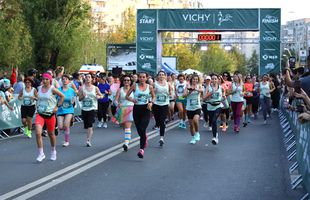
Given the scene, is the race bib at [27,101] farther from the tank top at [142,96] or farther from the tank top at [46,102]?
the tank top at [46,102]

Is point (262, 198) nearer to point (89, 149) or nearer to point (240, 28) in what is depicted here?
point (89, 149)

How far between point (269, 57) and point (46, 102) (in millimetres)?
26668

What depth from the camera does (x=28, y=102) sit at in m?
16.7

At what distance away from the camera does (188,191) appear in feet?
28.9

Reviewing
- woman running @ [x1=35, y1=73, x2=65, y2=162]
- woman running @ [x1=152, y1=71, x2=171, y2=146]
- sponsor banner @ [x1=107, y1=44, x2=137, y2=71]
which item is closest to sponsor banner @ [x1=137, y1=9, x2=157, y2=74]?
sponsor banner @ [x1=107, y1=44, x2=137, y2=71]

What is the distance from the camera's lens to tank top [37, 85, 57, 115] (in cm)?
1187

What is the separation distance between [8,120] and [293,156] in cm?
862

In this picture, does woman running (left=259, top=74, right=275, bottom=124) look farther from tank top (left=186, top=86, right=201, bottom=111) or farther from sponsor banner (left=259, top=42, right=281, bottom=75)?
sponsor banner (left=259, top=42, right=281, bottom=75)

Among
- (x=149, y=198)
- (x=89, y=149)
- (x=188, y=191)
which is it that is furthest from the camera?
(x=89, y=149)

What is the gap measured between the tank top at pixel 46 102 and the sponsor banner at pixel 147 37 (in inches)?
1012

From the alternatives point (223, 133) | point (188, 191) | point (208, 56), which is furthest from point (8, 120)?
point (208, 56)

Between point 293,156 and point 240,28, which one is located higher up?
point 240,28

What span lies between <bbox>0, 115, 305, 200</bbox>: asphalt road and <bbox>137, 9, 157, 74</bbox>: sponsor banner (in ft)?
71.4

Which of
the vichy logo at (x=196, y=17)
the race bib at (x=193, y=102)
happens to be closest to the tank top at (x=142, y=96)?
the race bib at (x=193, y=102)
